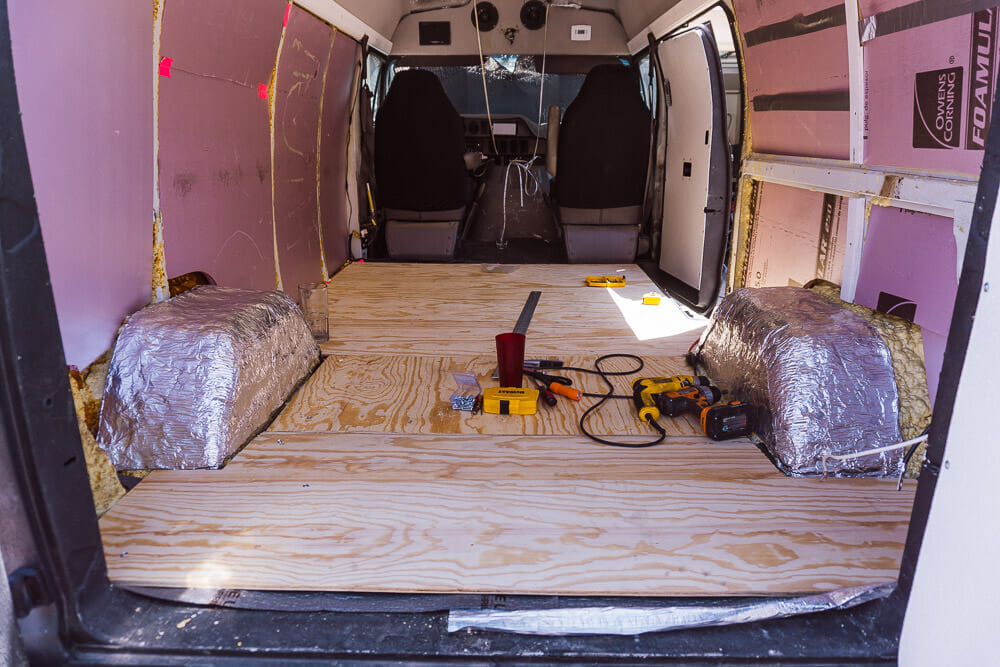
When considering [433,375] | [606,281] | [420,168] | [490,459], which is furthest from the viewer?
[420,168]

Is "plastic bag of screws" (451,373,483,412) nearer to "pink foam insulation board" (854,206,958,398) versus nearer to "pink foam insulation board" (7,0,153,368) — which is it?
"pink foam insulation board" (7,0,153,368)

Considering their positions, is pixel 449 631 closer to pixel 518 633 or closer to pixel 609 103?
pixel 518 633

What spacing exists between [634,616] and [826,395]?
943mm

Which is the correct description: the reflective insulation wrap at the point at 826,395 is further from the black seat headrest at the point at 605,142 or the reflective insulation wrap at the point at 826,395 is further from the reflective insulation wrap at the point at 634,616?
the black seat headrest at the point at 605,142

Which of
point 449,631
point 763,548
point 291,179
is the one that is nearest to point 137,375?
point 449,631

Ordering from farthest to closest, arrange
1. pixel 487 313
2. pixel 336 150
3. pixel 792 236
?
pixel 336 150 < pixel 487 313 < pixel 792 236

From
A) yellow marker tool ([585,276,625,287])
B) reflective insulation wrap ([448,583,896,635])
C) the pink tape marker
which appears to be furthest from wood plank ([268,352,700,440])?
yellow marker tool ([585,276,625,287])

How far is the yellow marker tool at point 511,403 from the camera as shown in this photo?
228 cm

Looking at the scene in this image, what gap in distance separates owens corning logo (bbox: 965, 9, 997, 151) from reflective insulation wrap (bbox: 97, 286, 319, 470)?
204 cm

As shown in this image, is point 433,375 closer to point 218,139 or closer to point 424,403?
point 424,403

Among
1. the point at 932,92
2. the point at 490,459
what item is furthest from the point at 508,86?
the point at 490,459

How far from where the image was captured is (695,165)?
4.43m

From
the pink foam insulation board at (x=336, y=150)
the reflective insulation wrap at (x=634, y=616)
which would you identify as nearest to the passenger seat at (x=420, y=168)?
the pink foam insulation board at (x=336, y=150)

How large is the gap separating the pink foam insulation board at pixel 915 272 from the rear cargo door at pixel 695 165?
180 centimetres
